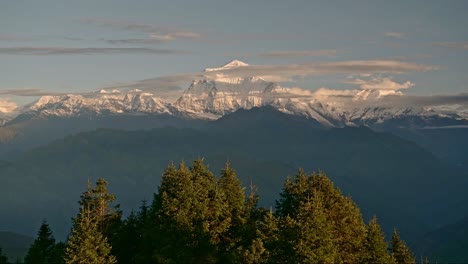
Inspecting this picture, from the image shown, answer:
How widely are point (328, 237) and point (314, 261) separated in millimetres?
4497

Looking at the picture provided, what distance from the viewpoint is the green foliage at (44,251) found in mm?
107875

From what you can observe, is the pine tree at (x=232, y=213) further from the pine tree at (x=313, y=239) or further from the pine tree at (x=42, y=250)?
the pine tree at (x=42, y=250)

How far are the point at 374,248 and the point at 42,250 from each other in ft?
167

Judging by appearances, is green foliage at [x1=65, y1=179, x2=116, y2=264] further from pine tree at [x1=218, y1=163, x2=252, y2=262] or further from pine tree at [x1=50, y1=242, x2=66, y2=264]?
pine tree at [x1=218, y1=163, x2=252, y2=262]

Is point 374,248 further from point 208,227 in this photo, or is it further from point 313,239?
point 313,239

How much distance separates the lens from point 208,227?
98.9 m

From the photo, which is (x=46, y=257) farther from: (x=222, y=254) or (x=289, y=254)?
(x=289, y=254)

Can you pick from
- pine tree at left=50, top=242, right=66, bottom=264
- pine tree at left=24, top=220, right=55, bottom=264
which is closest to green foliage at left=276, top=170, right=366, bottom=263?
pine tree at left=50, top=242, right=66, bottom=264

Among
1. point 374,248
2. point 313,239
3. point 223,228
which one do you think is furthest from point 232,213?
point 313,239

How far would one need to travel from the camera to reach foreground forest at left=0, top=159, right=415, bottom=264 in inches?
3467

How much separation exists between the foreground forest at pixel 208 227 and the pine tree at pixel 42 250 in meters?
0.16

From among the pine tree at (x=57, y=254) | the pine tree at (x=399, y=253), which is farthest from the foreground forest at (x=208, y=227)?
the pine tree at (x=399, y=253)

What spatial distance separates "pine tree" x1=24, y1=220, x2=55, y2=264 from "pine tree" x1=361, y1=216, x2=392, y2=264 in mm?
46543

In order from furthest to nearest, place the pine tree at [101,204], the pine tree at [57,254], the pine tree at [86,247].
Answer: the pine tree at [101,204], the pine tree at [57,254], the pine tree at [86,247]
